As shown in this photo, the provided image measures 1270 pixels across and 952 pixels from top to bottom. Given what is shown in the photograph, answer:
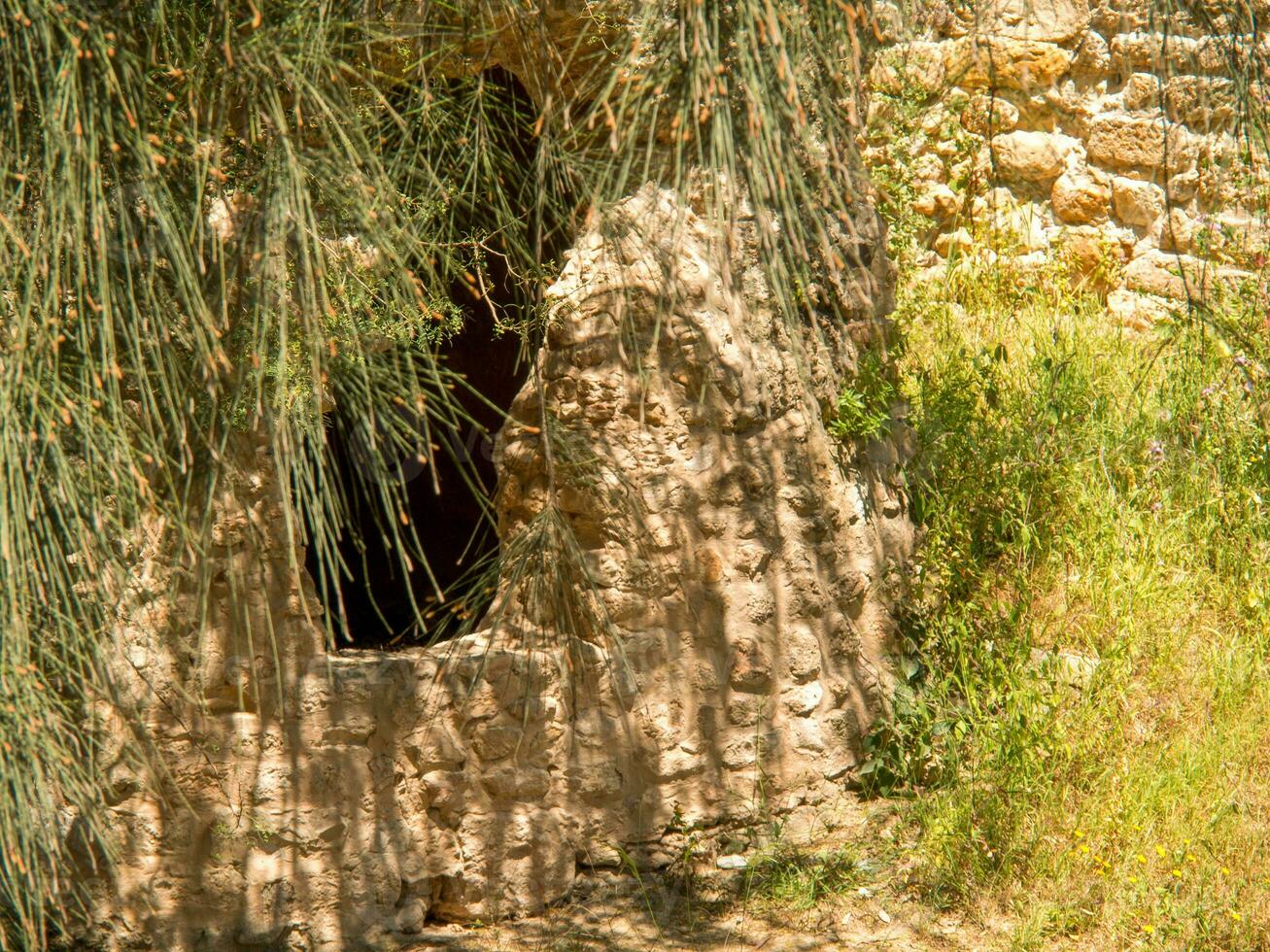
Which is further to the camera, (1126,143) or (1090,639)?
(1126,143)

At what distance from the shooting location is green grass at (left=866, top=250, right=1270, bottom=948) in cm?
416

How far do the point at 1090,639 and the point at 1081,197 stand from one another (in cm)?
255

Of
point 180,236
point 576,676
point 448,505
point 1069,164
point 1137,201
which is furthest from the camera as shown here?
point 448,505

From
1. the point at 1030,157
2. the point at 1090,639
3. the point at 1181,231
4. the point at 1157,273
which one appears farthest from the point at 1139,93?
the point at 1090,639

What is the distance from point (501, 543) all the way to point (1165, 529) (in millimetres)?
2554

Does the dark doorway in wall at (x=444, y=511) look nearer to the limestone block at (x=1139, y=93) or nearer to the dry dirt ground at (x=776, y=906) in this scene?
the dry dirt ground at (x=776, y=906)

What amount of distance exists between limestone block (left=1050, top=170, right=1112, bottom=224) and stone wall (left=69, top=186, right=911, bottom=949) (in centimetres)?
197

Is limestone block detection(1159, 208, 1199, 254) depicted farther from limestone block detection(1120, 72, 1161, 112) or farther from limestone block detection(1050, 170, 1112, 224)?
limestone block detection(1120, 72, 1161, 112)

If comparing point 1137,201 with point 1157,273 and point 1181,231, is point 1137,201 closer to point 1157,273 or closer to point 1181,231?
point 1181,231

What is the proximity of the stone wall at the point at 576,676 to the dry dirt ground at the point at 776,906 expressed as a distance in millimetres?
112

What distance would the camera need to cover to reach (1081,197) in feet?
21.0

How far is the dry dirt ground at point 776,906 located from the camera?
4.23 metres

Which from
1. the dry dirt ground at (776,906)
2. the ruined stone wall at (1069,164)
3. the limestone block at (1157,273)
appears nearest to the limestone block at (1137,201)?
the ruined stone wall at (1069,164)

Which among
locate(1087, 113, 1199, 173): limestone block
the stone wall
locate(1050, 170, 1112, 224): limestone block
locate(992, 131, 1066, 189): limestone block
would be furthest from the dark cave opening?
locate(1087, 113, 1199, 173): limestone block
